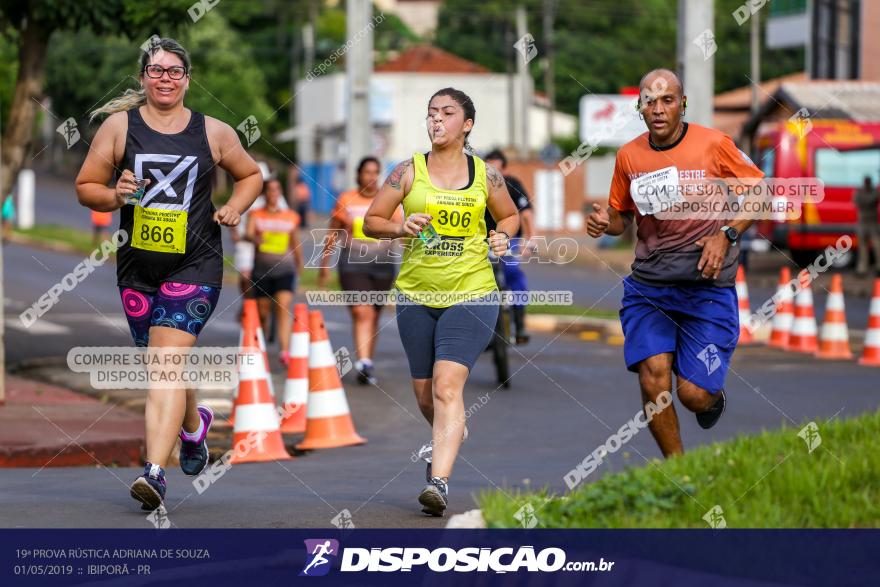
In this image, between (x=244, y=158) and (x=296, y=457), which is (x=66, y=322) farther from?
(x=244, y=158)

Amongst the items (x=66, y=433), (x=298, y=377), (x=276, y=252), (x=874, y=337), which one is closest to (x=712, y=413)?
(x=298, y=377)

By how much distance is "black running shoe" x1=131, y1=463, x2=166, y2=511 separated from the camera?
7344 mm

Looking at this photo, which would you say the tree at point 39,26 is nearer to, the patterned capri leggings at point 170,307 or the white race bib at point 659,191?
the patterned capri leggings at point 170,307

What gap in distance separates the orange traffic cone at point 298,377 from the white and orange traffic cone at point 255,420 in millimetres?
870

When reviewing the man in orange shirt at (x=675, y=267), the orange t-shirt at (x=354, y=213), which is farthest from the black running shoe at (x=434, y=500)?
the orange t-shirt at (x=354, y=213)

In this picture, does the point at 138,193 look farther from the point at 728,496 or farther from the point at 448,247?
the point at 728,496

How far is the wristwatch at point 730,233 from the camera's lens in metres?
7.82

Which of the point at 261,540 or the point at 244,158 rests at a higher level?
the point at 244,158

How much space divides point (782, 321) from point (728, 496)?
1331cm

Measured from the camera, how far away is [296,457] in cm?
1098

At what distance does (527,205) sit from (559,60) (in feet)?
211

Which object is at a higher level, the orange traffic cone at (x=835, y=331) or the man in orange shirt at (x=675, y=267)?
the man in orange shirt at (x=675, y=267)

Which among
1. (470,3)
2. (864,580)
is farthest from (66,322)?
(470,3)

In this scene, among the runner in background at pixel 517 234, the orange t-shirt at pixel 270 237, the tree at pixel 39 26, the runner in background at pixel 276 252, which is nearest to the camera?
the runner in background at pixel 517 234
